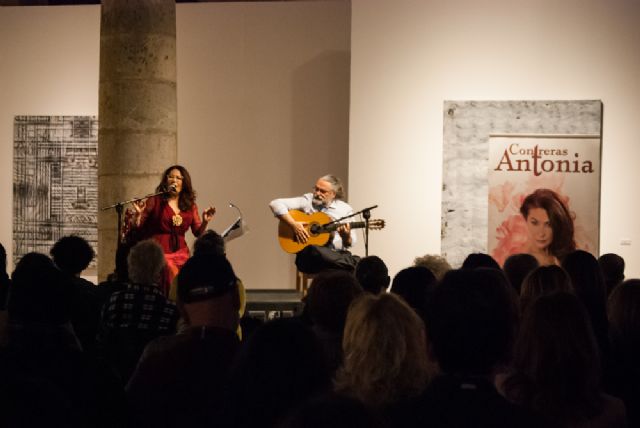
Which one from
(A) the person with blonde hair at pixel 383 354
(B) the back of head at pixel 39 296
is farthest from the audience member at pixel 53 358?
(A) the person with blonde hair at pixel 383 354

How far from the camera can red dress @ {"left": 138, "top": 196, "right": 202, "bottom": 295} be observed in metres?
7.87

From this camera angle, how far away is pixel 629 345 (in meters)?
3.28

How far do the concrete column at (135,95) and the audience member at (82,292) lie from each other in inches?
141

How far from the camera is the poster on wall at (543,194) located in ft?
29.2

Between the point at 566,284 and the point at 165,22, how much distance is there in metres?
5.90

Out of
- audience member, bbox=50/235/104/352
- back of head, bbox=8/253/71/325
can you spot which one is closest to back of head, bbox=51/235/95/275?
audience member, bbox=50/235/104/352

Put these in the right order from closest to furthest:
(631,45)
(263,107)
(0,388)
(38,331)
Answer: (0,388)
(38,331)
(631,45)
(263,107)

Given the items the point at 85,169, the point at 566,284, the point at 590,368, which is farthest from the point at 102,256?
the point at 590,368

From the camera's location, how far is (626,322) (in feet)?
11.0

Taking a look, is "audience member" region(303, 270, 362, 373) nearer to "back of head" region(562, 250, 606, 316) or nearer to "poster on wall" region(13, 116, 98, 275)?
"back of head" region(562, 250, 606, 316)

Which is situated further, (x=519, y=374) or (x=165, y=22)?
(x=165, y=22)

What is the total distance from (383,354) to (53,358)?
35.3 inches

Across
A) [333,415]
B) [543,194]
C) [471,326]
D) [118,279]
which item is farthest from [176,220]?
Result: [333,415]

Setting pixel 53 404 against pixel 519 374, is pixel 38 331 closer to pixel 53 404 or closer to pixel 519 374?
pixel 53 404
